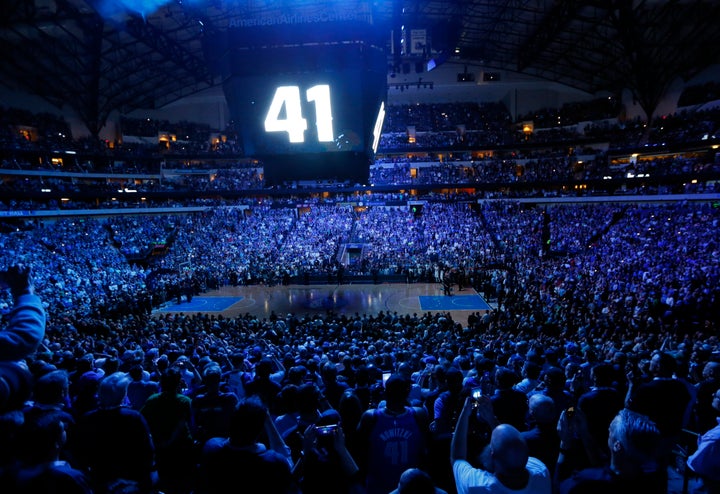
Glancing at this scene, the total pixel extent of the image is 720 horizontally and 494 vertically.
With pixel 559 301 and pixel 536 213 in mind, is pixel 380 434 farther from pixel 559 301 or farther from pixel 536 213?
pixel 536 213

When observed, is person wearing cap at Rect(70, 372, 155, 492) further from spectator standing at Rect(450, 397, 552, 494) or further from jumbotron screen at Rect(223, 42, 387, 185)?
jumbotron screen at Rect(223, 42, 387, 185)

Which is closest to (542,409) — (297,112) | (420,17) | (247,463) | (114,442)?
(247,463)

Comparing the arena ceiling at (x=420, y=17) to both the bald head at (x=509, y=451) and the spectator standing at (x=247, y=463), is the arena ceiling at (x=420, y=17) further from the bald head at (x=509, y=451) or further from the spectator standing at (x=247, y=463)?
the bald head at (x=509, y=451)

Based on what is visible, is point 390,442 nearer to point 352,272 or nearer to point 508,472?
point 508,472

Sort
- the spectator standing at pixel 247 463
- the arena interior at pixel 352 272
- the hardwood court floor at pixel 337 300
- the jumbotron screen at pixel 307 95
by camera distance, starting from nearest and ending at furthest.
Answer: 1. the spectator standing at pixel 247 463
2. the arena interior at pixel 352 272
3. the jumbotron screen at pixel 307 95
4. the hardwood court floor at pixel 337 300

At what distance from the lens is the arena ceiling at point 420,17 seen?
1129 inches

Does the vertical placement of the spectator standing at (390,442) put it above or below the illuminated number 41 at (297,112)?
below

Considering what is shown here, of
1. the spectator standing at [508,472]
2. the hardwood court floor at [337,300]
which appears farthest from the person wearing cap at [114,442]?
the hardwood court floor at [337,300]

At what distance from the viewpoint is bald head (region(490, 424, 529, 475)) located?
2199mm

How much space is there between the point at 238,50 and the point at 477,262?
23621mm

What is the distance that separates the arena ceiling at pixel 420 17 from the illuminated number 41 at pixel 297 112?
16.4 metres

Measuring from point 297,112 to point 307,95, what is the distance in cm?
41

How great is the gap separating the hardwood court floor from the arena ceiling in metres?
14.6

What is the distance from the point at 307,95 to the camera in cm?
928
